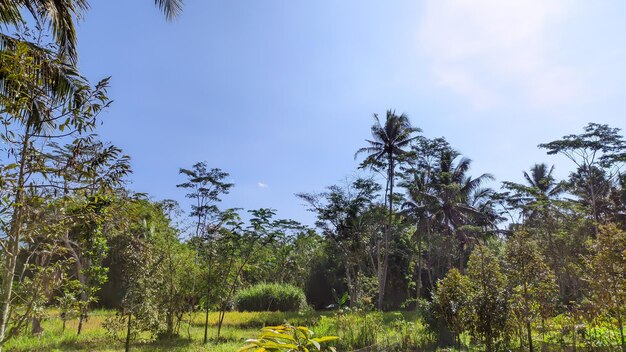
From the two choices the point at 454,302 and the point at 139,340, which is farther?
the point at 139,340

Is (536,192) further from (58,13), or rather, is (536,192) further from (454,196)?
(58,13)

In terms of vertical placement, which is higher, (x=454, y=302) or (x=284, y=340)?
(x=284, y=340)

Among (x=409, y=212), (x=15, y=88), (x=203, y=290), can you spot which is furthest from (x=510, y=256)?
(x=409, y=212)

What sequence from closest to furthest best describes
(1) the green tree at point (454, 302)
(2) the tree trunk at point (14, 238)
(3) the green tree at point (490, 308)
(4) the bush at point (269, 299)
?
(2) the tree trunk at point (14, 238) < (3) the green tree at point (490, 308) < (1) the green tree at point (454, 302) < (4) the bush at point (269, 299)

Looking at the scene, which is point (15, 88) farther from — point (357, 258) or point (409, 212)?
point (409, 212)

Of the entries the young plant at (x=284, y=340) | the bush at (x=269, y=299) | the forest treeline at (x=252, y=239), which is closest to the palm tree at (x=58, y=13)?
the forest treeline at (x=252, y=239)

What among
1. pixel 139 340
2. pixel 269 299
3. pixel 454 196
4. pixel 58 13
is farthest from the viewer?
pixel 454 196

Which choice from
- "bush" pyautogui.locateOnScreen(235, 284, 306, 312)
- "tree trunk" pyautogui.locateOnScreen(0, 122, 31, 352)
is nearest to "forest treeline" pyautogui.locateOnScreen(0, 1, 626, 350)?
"tree trunk" pyautogui.locateOnScreen(0, 122, 31, 352)

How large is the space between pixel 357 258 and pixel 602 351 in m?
14.1

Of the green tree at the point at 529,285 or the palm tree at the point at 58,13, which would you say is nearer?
the palm tree at the point at 58,13

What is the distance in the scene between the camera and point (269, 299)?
1945cm

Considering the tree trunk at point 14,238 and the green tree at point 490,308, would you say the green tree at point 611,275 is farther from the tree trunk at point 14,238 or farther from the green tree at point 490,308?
the tree trunk at point 14,238

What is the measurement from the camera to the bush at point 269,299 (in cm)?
1941

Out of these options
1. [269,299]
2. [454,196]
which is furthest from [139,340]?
[454,196]
